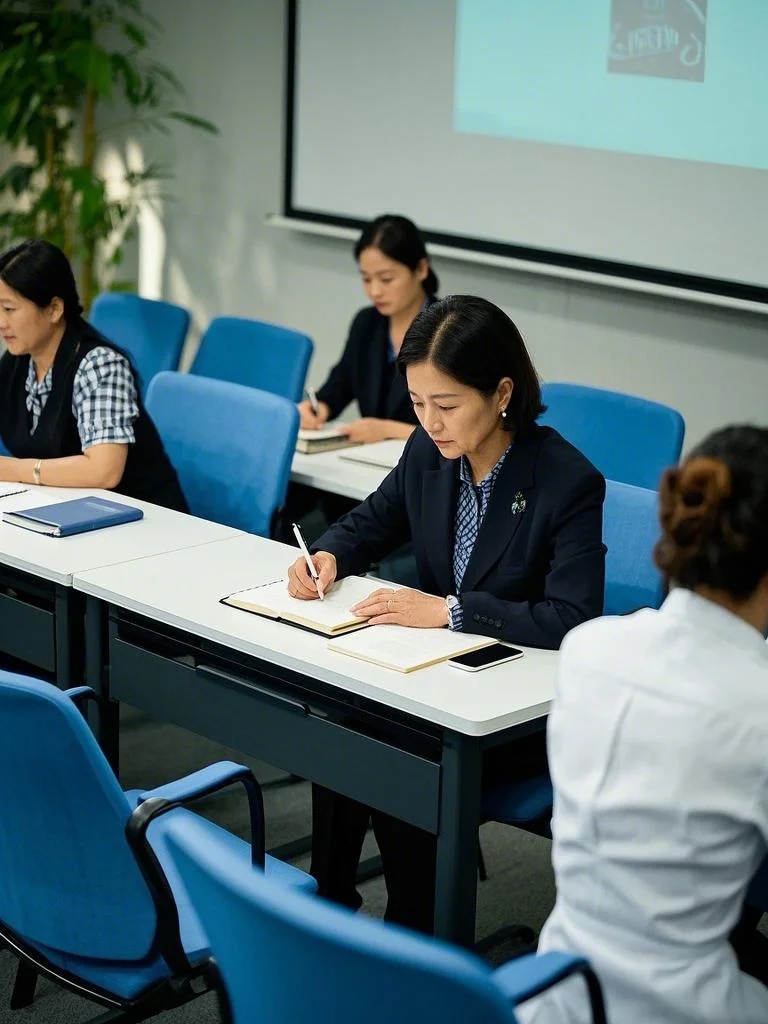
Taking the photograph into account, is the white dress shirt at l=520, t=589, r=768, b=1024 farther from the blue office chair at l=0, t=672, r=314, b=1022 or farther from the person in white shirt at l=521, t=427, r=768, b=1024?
the blue office chair at l=0, t=672, r=314, b=1022

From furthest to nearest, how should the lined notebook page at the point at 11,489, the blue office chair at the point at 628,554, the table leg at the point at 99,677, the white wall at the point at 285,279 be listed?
the white wall at the point at 285,279 → the lined notebook page at the point at 11,489 → the blue office chair at the point at 628,554 → the table leg at the point at 99,677

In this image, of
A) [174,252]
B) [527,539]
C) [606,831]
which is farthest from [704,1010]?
[174,252]

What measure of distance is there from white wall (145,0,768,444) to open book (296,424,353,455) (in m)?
1.16

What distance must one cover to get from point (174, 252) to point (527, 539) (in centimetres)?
412

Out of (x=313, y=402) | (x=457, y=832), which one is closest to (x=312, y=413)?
(x=313, y=402)

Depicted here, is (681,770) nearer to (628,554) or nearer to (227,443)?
(628,554)

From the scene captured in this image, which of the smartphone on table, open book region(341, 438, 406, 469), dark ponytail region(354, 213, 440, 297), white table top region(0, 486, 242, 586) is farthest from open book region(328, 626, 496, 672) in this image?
dark ponytail region(354, 213, 440, 297)

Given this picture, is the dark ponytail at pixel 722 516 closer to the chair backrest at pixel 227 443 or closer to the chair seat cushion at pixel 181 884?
the chair seat cushion at pixel 181 884

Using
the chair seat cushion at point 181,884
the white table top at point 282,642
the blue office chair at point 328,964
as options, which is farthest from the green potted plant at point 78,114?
the blue office chair at point 328,964

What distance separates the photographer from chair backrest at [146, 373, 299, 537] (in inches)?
139

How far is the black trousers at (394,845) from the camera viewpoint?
253 cm

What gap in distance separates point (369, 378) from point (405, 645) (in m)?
2.16

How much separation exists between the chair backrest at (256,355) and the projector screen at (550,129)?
964 millimetres

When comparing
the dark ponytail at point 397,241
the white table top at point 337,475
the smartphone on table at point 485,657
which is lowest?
the white table top at point 337,475
